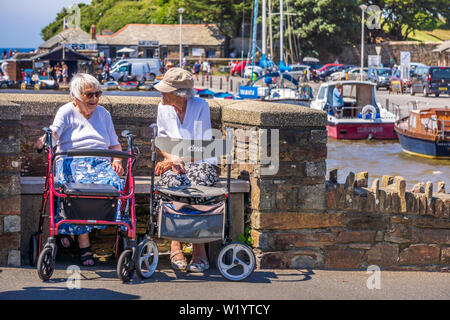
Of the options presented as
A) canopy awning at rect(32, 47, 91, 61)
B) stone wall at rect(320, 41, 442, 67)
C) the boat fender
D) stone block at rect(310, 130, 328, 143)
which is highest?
stone wall at rect(320, 41, 442, 67)

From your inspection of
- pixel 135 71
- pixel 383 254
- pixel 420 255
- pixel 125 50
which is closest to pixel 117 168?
pixel 383 254

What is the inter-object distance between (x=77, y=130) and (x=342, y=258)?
2.68m

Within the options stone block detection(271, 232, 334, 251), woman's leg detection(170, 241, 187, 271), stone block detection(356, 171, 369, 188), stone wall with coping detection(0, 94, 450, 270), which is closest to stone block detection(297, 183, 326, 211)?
stone wall with coping detection(0, 94, 450, 270)

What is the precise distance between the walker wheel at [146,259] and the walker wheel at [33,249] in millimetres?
954

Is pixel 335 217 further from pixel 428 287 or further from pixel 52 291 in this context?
pixel 52 291

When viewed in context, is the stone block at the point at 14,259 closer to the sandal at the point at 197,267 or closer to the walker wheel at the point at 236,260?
the sandal at the point at 197,267

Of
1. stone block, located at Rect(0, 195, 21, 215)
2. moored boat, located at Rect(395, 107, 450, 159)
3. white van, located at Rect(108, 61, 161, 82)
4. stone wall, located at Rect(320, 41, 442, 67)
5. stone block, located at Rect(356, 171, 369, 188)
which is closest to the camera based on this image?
stone block, located at Rect(0, 195, 21, 215)

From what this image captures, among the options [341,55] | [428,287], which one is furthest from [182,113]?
[341,55]

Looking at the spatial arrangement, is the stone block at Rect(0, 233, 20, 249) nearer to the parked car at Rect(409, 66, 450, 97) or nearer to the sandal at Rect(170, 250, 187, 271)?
the sandal at Rect(170, 250, 187, 271)

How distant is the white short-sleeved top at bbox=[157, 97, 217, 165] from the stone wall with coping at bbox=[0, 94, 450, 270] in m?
0.52

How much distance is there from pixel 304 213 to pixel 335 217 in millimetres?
308

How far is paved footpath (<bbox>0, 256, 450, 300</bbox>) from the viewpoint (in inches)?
238

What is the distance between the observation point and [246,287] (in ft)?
21.1

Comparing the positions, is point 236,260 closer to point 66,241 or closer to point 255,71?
point 66,241
